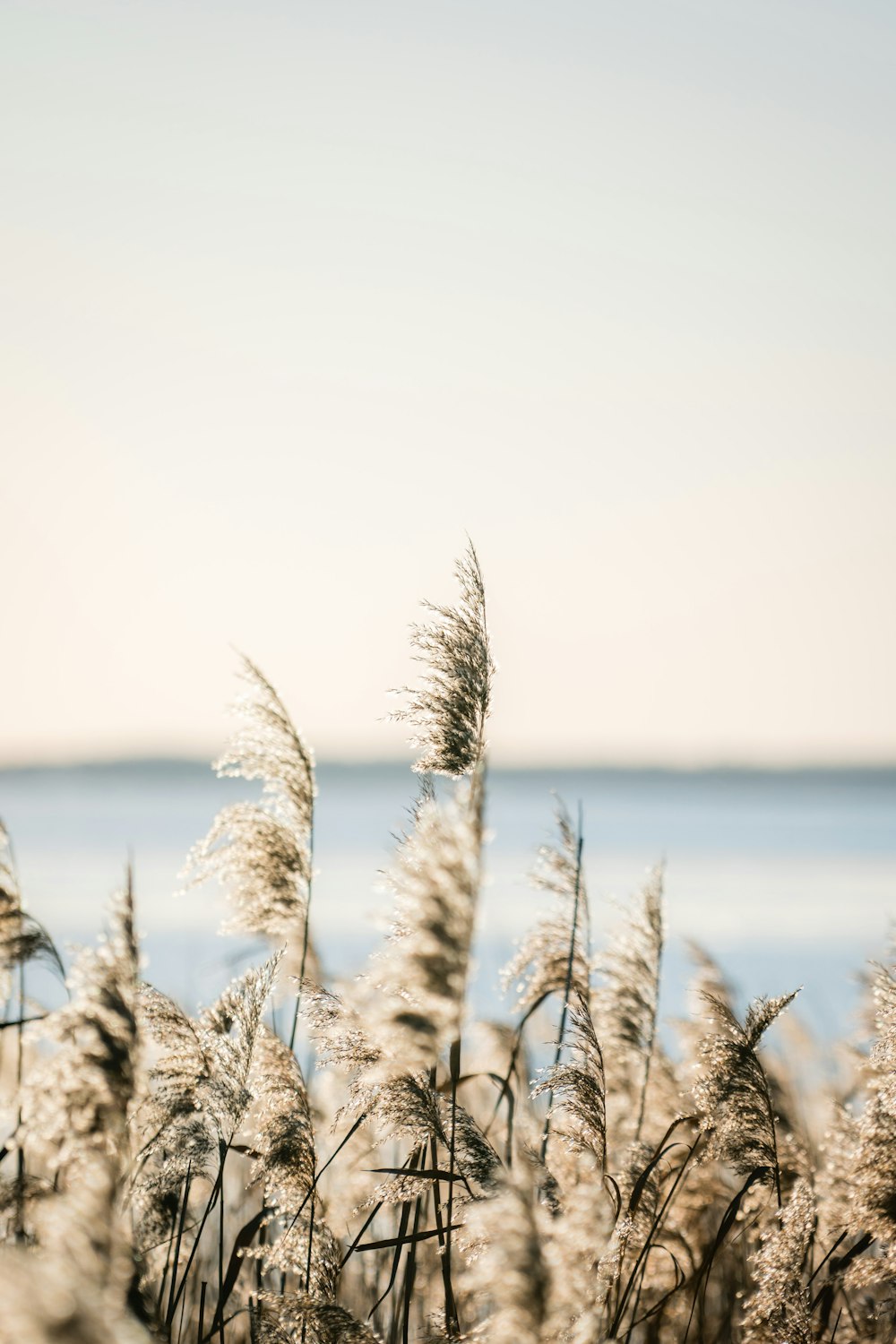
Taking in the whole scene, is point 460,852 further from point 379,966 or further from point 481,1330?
point 481,1330

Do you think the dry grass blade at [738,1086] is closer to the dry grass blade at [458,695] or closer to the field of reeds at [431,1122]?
the field of reeds at [431,1122]

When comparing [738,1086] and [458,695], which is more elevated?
[458,695]

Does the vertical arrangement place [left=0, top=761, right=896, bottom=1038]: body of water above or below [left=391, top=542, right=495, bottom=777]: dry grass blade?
below

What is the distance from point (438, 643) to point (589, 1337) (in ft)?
5.28

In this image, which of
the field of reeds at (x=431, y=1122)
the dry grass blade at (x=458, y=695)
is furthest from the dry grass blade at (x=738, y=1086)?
the dry grass blade at (x=458, y=695)

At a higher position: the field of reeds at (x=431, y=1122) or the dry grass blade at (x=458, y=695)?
the dry grass blade at (x=458, y=695)

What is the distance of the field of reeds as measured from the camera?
188 cm

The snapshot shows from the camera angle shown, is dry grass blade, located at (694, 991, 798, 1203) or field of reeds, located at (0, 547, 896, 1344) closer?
field of reeds, located at (0, 547, 896, 1344)

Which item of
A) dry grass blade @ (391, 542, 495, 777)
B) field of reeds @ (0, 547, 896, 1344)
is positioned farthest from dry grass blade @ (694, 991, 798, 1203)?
dry grass blade @ (391, 542, 495, 777)

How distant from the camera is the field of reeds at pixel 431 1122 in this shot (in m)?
1.88

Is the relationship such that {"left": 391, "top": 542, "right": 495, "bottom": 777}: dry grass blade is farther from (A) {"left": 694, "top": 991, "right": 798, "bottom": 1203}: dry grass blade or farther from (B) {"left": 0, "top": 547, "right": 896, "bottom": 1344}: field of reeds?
(A) {"left": 694, "top": 991, "right": 798, "bottom": 1203}: dry grass blade

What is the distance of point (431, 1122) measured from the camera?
2.48 meters

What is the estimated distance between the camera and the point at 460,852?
192 cm

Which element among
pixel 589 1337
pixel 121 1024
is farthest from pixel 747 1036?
pixel 121 1024
